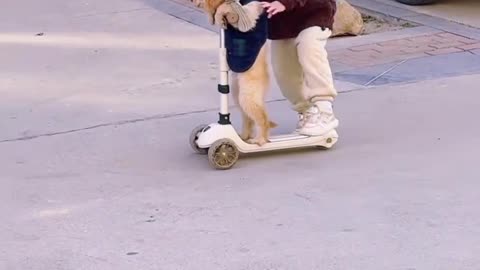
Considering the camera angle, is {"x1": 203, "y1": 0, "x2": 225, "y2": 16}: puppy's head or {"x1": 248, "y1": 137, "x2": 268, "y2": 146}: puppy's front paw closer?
{"x1": 203, "y1": 0, "x2": 225, "y2": 16}: puppy's head

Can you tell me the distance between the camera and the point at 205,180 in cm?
539

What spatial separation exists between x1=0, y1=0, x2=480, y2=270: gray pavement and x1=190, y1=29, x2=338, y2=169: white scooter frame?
81mm

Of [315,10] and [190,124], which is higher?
[315,10]

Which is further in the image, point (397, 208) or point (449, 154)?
point (449, 154)

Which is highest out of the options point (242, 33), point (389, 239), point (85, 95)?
point (242, 33)

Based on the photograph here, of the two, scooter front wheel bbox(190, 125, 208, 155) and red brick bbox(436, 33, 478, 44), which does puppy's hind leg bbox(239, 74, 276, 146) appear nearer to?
scooter front wheel bbox(190, 125, 208, 155)

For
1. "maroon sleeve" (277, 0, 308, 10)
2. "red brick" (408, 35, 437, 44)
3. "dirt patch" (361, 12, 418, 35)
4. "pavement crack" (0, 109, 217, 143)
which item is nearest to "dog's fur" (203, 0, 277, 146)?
"maroon sleeve" (277, 0, 308, 10)

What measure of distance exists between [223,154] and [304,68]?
70cm

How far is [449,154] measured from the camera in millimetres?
5664

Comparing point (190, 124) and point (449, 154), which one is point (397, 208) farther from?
point (190, 124)

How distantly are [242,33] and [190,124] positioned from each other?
123cm

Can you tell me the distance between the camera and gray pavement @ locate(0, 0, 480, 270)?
444 cm

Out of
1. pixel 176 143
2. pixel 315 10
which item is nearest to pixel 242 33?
pixel 315 10

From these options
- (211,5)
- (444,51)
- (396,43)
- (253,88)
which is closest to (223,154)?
(253,88)
